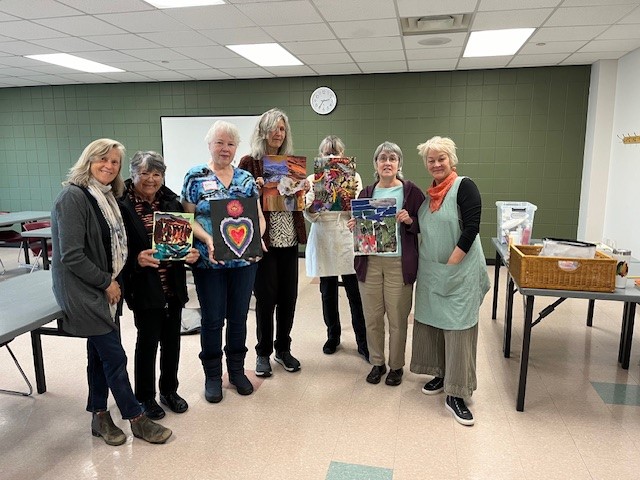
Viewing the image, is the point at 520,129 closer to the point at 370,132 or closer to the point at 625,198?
the point at 625,198

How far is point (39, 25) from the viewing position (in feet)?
13.2

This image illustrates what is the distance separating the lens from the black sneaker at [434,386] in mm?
2666

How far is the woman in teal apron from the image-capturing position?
2299 millimetres

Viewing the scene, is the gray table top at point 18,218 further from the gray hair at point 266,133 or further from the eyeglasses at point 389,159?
the eyeglasses at point 389,159

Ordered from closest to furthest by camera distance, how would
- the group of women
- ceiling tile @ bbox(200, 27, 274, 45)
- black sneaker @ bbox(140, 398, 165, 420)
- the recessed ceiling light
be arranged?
the group of women < black sneaker @ bbox(140, 398, 165, 420) < ceiling tile @ bbox(200, 27, 274, 45) < the recessed ceiling light

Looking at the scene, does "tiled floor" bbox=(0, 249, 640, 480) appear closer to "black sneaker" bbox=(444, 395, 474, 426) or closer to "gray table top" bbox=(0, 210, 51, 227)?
"black sneaker" bbox=(444, 395, 474, 426)

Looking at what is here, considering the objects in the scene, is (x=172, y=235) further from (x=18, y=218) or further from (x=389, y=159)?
(x=18, y=218)

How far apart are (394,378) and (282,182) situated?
4.56 feet

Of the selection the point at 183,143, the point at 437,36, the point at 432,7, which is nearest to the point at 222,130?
the point at 432,7

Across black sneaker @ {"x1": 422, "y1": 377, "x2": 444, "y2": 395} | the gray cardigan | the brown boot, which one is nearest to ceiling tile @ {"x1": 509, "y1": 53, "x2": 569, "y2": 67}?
black sneaker @ {"x1": 422, "y1": 377, "x2": 444, "y2": 395}

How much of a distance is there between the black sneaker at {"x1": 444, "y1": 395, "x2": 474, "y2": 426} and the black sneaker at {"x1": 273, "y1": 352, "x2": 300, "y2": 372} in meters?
1.00

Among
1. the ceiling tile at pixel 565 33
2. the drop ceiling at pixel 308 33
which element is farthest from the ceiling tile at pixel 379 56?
the ceiling tile at pixel 565 33

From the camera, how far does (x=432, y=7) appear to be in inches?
141

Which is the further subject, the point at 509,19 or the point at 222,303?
the point at 509,19
